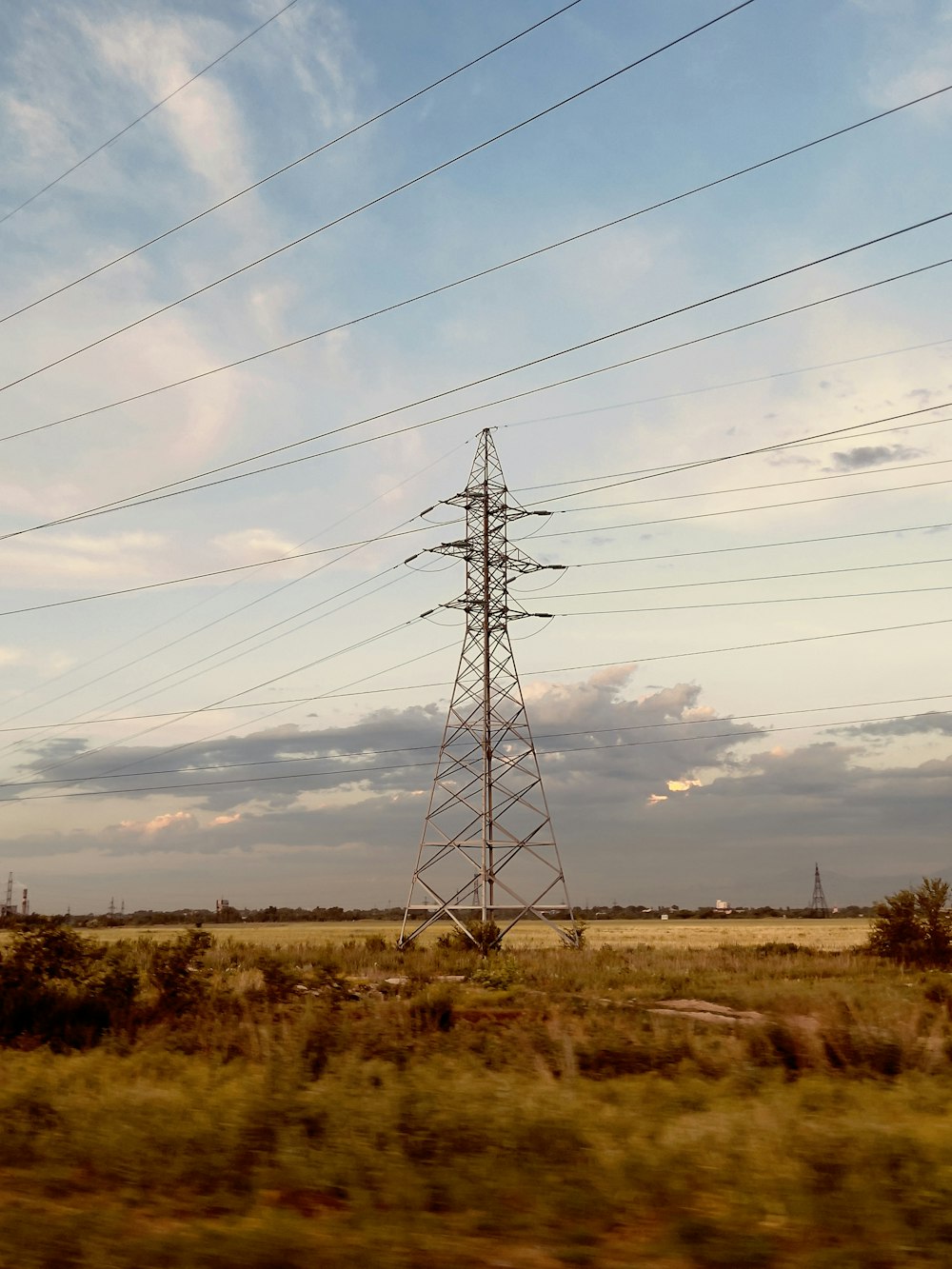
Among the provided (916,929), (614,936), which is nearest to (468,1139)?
(916,929)

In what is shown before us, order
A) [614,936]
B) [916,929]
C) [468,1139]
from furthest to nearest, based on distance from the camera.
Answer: [614,936] → [916,929] → [468,1139]

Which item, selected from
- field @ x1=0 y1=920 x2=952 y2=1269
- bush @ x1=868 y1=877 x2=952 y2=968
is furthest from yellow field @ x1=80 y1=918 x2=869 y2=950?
field @ x1=0 y1=920 x2=952 y2=1269

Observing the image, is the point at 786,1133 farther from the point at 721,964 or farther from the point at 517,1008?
the point at 721,964

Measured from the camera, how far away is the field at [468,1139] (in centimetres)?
684

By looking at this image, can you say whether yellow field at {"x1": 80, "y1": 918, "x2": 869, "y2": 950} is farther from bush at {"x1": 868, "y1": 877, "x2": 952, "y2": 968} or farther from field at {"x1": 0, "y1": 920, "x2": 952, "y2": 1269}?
field at {"x1": 0, "y1": 920, "x2": 952, "y2": 1269}

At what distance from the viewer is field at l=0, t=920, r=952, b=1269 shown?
684cm

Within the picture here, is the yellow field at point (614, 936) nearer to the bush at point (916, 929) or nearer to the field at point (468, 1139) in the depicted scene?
the bush at point (916, 929)

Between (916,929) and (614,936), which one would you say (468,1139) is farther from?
(614,936)

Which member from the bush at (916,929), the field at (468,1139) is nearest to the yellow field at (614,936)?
the bush at (916,929)

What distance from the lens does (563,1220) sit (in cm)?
732

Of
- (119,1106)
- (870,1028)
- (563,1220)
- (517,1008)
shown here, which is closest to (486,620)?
(517,1008)

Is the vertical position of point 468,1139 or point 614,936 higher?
point 468,1139

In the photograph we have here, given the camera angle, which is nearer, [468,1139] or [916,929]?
[468,1139]

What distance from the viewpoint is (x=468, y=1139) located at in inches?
357
